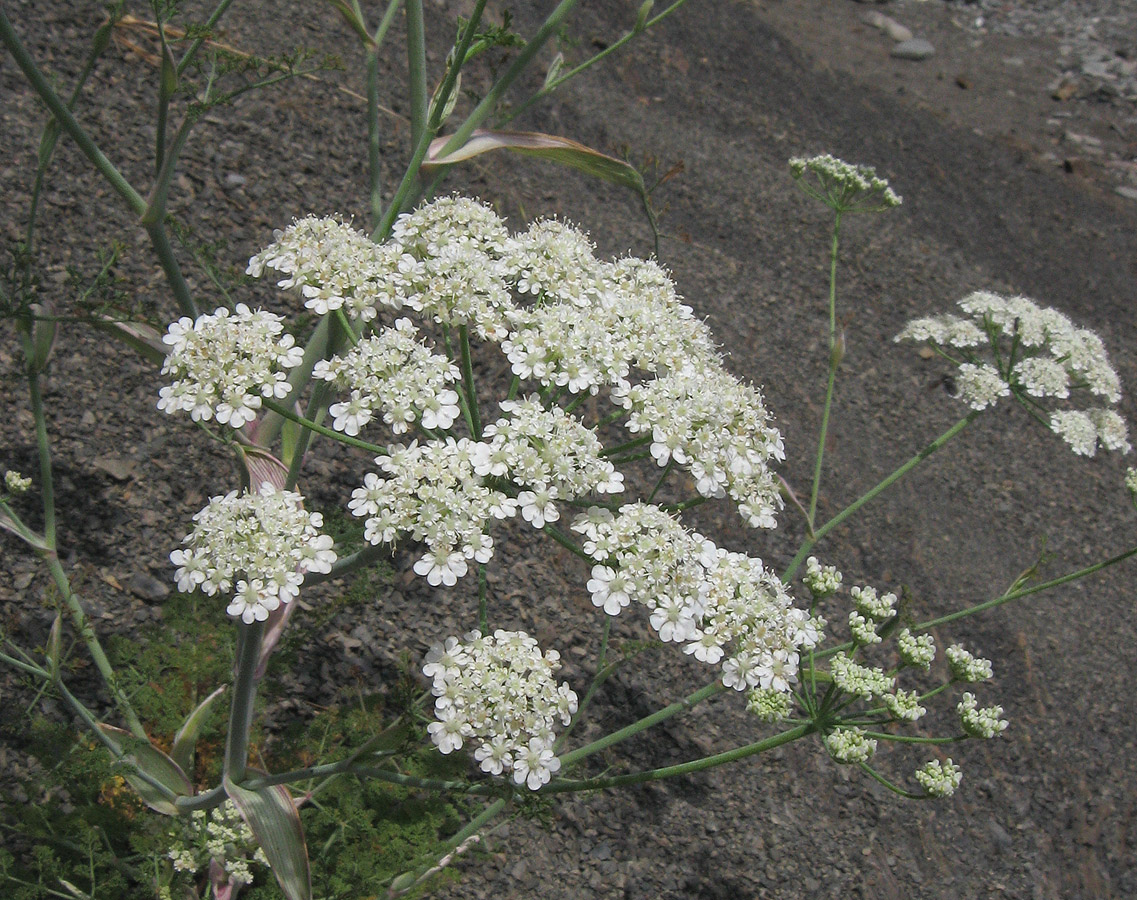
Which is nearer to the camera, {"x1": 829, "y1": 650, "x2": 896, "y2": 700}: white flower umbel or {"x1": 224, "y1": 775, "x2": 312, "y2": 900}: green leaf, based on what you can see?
{"x1": 829, "y1": 650, "x2": 896, "y2": 700}: white flower umbel

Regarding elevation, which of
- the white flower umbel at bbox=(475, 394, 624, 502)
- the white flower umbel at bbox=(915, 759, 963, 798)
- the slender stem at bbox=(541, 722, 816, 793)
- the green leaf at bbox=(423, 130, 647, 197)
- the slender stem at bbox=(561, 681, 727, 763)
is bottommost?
the slender stem at bbox=(561, 681, 727, 763)

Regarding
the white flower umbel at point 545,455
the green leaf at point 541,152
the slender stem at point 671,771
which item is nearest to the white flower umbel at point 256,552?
the white flower umbel at point 545,455

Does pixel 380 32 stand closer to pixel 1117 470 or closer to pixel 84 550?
pixel 84 550

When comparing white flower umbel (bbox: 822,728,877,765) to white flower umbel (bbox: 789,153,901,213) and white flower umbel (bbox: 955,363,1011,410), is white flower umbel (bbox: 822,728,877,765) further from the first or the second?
white flower umbel (bbox: 789,153,901,213)

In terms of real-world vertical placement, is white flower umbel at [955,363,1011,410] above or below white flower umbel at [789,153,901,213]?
below

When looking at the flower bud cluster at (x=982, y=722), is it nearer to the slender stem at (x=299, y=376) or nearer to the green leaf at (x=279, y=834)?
the green leaf at (x=279, y=834)

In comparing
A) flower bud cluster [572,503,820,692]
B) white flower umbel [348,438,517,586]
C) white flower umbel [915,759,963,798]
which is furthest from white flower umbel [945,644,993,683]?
white flower umbel [348,438,517,586]

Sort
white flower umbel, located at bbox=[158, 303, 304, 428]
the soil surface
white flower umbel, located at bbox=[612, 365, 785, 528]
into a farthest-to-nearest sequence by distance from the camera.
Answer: the soil surface → white flower umbel, located at bbox=[612, 365, 785, 528] → white flower umbel, located at bbox=[158, 303, 304, 428]
